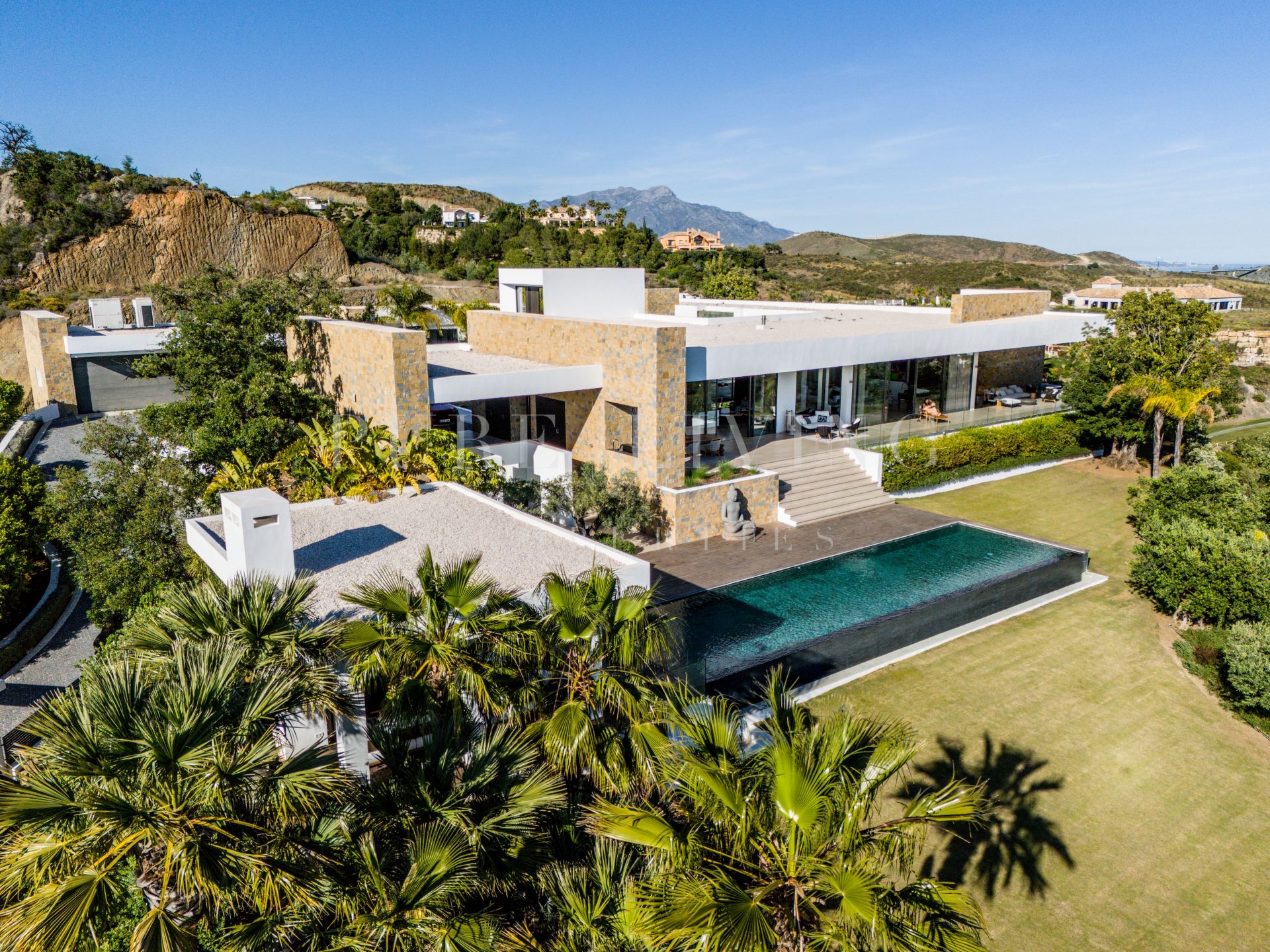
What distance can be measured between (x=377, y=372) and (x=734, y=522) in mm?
9304

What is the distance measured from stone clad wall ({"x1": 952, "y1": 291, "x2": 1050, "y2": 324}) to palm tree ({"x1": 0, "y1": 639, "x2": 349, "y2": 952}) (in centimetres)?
2983

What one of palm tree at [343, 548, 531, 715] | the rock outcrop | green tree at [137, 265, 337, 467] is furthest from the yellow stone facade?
palm tree at [343, 548, 531, 715]

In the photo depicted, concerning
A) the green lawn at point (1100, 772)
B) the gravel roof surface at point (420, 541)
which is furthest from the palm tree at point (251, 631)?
the green lawn at point (1100, 772)

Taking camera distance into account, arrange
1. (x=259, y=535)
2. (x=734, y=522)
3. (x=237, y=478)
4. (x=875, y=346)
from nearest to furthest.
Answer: (x=259, y=535) → (x=237, y=478) → (x=734, y=522) → (x=875, y=346)

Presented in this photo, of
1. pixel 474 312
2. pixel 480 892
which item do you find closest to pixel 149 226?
pixel 474 312

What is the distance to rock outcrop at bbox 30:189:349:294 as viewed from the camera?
52.9 meters

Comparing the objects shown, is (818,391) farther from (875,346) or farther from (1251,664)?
(1251,664)

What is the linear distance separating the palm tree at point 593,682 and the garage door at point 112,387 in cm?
2563

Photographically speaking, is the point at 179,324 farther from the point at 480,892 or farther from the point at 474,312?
the point at 480,892

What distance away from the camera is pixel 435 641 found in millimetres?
7801

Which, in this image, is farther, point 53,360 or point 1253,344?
point 1253,344

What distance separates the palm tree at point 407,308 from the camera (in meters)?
38.0

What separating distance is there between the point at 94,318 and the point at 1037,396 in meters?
38.8

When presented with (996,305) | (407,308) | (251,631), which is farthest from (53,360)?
(996,305)
